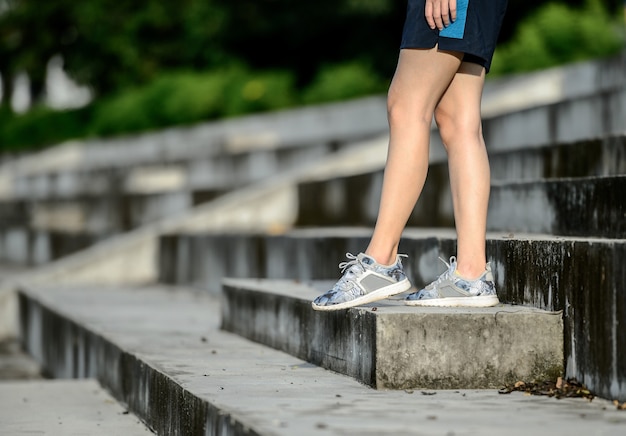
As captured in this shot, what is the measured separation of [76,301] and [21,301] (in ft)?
4.28

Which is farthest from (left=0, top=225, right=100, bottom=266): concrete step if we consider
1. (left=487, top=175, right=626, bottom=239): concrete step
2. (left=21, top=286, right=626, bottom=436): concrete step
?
(left=487, top=175, right=626, bottom=239): concrete step

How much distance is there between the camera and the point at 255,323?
5402mm

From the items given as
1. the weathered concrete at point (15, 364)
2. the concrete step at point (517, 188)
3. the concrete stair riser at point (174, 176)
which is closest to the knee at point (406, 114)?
the concrete step at point (517, 188)

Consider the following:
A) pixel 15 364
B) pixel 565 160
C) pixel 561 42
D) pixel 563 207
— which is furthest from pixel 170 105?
pixel 563 207

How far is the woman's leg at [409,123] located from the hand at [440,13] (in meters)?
0.10

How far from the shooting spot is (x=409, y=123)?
418cm

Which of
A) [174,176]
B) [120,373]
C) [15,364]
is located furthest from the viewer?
[174,176]

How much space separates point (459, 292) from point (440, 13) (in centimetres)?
92

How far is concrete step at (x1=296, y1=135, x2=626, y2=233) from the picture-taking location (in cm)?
500

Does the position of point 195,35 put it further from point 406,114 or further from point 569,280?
point 569,280

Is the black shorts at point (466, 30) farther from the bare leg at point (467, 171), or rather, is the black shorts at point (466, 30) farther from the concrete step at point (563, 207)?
the concrete step at point (563, 207)

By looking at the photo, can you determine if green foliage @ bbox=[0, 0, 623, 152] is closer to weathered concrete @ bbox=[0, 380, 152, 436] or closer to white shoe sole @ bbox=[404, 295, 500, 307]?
A: weathered concrete @ bbox=[0, 380, 152, 436]

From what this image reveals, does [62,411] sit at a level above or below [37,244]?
below

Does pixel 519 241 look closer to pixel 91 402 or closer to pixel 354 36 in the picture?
pixel 91 402
